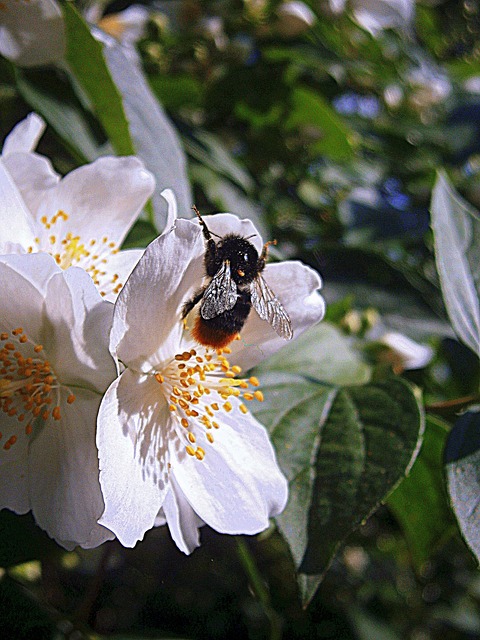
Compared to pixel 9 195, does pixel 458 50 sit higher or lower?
lower

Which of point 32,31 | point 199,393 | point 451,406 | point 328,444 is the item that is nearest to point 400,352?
point 451,406

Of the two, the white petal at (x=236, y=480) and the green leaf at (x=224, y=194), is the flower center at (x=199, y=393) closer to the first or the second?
the white petal at (x=236, y=480)

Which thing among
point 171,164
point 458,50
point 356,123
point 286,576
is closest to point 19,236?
point 171,164

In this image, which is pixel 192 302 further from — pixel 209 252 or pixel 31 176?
pixel 31 176

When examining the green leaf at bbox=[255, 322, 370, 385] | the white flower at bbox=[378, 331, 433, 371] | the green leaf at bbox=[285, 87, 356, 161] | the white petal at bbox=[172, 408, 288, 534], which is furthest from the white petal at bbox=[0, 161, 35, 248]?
the green leaf at bbox=[285, 87, 356, 161]

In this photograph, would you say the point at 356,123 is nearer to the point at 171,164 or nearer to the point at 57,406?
the point at 171,164

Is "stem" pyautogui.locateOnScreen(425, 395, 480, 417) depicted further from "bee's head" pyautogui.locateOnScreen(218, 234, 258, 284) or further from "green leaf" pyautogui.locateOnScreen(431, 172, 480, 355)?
"bee's head" pyautogui.locateOnScreen(218, 234, 258, 284)

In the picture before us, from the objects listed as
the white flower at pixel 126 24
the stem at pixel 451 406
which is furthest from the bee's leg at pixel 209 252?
the white flower at pixel 126 24
